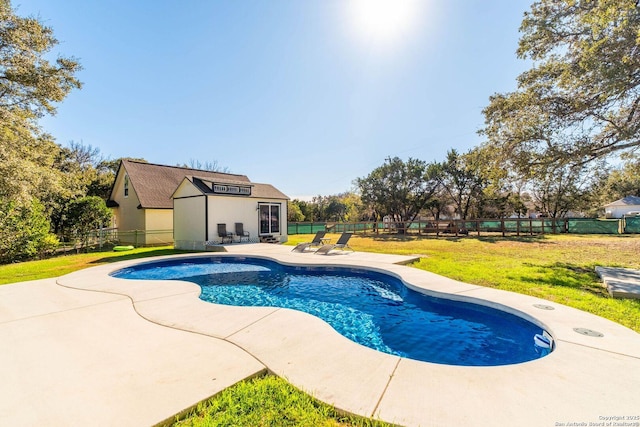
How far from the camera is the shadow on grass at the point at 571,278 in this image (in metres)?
5.93

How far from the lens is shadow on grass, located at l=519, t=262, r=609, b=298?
593cm

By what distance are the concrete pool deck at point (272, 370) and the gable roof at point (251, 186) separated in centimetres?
1037

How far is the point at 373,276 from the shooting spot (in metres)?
7.86

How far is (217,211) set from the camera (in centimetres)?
1422

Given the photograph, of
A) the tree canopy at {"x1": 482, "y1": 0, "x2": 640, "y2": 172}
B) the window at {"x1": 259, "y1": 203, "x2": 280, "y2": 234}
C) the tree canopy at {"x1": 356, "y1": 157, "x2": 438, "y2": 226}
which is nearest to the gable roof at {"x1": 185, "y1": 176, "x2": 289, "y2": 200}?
the window at {"x1": 259, "y1": 203, "x2": 280, "y2": 234}

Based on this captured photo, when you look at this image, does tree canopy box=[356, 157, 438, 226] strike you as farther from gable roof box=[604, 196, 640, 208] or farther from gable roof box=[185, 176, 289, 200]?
gable roof box=[604, 196, 640, 208]

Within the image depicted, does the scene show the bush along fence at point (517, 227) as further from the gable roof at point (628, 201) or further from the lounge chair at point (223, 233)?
the gable roof at point (628, 201)

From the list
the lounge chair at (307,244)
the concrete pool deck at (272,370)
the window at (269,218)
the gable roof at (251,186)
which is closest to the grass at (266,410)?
the concrete pool deck at (272,370)

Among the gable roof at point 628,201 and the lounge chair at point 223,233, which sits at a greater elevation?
the gable roof at point 628,201

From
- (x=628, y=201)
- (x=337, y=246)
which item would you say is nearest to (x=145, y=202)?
(x=337, y=246)

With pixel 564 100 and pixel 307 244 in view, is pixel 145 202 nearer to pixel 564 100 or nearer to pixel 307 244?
pixel 307 244

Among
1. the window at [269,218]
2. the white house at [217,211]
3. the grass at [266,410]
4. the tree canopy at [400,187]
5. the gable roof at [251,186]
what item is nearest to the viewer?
the grass at [266,410]

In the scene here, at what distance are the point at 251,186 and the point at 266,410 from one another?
1456 centimetres

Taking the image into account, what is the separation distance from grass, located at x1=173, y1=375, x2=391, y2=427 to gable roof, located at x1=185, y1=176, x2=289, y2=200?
42.1 feet
